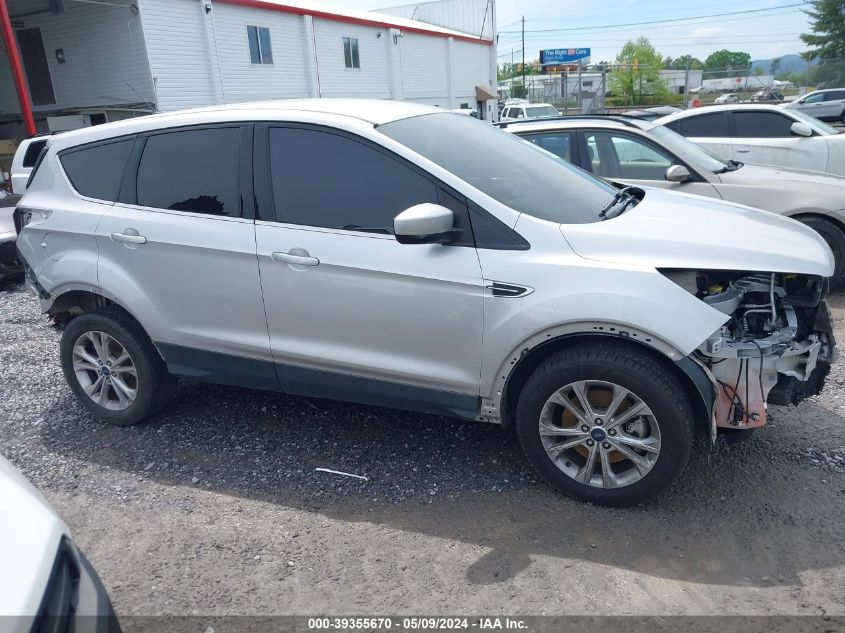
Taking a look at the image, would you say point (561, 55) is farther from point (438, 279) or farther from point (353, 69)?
point (438, 279)

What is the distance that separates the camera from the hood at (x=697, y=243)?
9.64ft

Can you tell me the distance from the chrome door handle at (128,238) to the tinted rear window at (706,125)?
7254mm

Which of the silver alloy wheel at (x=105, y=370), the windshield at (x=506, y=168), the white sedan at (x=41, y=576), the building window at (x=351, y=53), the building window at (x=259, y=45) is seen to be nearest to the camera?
the white sedan at (x=41, y=576)

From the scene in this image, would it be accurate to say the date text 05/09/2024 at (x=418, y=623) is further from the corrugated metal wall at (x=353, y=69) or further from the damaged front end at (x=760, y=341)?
the corrugated metal wall at (x=353, y=69)

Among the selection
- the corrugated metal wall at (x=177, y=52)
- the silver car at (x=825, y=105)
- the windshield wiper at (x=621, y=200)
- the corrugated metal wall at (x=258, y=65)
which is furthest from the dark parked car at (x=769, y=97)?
the windshield wiper at (x=621, y=200)

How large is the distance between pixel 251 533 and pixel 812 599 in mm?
2439

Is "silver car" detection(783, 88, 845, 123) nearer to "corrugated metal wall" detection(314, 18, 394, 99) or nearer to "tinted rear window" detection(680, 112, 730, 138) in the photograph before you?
"corrugated metal wall" detection(314, 18, 394, 99)

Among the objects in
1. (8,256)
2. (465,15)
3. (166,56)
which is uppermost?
(465,15)

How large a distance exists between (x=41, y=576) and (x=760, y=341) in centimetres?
294

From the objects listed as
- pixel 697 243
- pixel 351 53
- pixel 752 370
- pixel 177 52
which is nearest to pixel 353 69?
pixel 351 53

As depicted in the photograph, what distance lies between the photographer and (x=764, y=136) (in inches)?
340

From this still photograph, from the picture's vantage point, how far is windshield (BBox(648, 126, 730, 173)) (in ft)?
20.3

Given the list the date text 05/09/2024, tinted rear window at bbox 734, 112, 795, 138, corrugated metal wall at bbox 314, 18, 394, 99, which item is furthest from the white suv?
corrugated metal wall at bbox 314, 18, 394, 99

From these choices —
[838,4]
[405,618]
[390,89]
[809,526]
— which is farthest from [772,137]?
[838,4]
